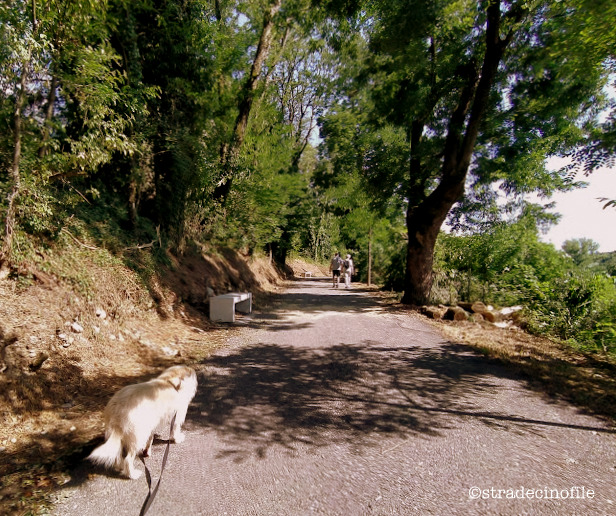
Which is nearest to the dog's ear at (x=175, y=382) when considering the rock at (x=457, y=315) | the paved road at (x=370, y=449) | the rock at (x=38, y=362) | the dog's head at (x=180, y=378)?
the dog's head at (x=180, y=378)

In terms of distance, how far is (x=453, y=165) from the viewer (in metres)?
10.1

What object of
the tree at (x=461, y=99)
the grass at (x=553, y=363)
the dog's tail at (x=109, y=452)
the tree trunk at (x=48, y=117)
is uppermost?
the tree at (x=461, y=99)

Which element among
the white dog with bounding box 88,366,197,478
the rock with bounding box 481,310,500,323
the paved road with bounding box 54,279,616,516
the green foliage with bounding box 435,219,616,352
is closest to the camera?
the paved road with bounding box 54,279,616,516

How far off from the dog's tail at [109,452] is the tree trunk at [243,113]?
10396 mm

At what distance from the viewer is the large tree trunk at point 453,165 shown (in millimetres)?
8688

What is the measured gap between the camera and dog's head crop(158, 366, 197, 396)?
302 centimetres

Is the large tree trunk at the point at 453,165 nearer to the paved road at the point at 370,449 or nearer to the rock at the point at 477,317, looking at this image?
the rock at the point at 477,317

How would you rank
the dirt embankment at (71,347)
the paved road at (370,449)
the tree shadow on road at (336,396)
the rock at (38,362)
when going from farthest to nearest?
1. the rock at (38,362)
2. the tree shadow on road at (336,396)
3. the dirt embankment at (71,347)
4. the paved road at (370,449)

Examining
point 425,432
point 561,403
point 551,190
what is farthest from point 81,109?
point 551,190

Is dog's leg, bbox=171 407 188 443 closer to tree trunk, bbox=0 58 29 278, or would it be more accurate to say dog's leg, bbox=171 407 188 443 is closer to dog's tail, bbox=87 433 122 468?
dog's tail, bbox=87 433 122 468

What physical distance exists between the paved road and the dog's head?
46 centimetres

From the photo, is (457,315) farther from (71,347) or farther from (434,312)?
(71,347)

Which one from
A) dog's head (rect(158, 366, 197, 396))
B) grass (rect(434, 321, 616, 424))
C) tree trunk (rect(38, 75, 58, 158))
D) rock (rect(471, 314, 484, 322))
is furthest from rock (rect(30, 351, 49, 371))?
rock (rect(471, 314, 484, 322))

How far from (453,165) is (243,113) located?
8043 millimetres
